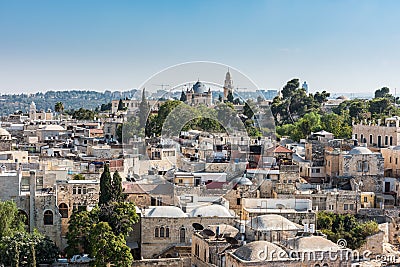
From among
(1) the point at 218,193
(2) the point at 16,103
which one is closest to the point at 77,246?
(1) the point at 218,193

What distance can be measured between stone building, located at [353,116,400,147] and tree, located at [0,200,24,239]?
690 inches

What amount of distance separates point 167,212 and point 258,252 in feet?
16.2

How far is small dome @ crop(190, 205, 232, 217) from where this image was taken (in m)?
18.8

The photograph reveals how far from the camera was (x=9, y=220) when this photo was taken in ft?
57.7

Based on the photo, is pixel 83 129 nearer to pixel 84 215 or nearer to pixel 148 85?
pixel 148 85

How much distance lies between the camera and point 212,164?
25.3 meters

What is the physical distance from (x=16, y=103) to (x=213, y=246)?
13654cm

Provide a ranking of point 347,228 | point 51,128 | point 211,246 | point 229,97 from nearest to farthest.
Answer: point 211,246
point 347,228
point 229,97
point 51,128

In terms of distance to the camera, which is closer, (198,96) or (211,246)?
(211,246)

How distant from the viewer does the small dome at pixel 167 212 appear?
61.3 ft

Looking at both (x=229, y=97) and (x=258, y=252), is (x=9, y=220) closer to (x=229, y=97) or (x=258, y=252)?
(x=258, y=252)

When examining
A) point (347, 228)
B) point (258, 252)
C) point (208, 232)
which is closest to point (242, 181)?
point (347, 228)

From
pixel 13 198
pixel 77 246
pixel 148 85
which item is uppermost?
pixel 148 85

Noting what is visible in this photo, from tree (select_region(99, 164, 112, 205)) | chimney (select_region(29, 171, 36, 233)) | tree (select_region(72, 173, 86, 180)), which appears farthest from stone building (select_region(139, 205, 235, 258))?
tree (select_region(72, 173, 86, 180))
